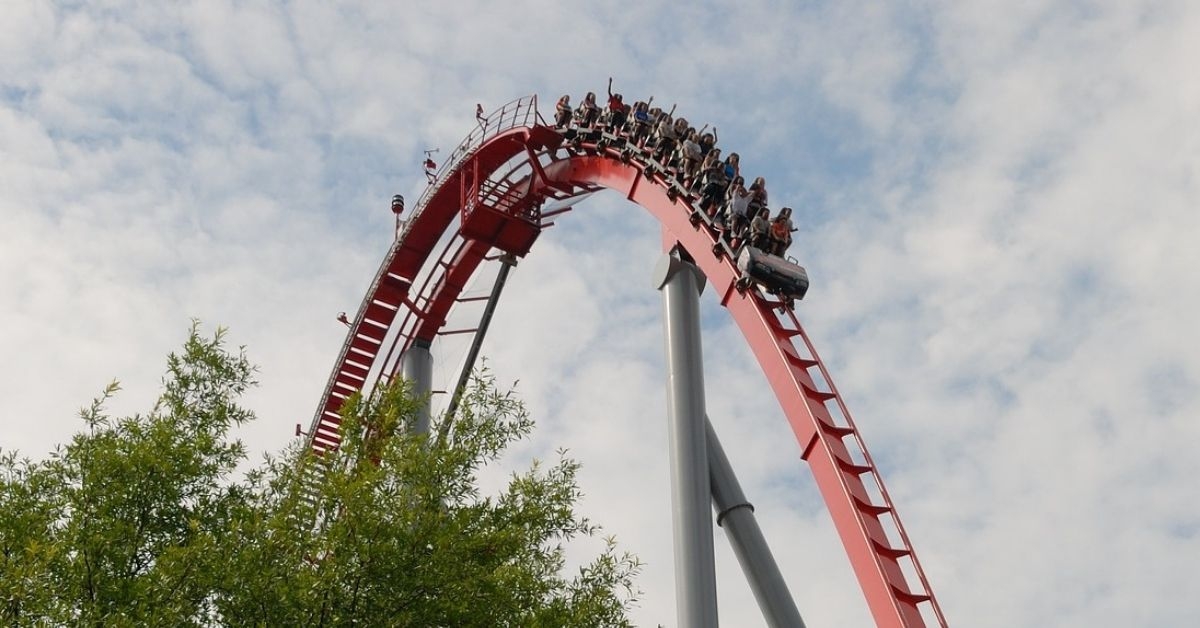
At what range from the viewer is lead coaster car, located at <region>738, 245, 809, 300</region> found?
33.7 ft

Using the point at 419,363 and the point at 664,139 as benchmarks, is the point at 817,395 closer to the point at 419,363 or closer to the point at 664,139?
the point at 664,139

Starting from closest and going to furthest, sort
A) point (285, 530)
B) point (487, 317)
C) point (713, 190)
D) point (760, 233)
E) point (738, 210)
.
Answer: point (285, 530) < point (760, 233) < point (738, 210) < point (713, 190) < point (487, 317)

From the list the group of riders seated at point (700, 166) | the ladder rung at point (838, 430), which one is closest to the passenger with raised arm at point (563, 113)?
the group of riders seated at point (700, 166)

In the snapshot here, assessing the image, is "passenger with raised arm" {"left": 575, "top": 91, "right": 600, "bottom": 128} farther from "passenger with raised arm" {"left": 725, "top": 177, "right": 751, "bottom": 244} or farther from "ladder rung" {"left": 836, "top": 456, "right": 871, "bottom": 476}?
"ladder rung" {"left": 836, "top": 456, "right": 871, "bottom": 476}

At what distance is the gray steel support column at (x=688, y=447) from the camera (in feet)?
30.9

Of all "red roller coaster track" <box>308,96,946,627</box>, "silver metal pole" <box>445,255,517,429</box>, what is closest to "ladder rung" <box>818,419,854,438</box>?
"red roller coaster track" <box>308,96,946,627</box>

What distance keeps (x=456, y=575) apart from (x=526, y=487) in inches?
31.0

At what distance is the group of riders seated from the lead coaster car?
0.57 feet

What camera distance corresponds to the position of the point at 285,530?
20.2 ft

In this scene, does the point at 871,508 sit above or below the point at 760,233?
below

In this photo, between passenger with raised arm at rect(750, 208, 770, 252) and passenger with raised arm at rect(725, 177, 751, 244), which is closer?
passenger with raised arm at rect(750, 208, 770, 252)

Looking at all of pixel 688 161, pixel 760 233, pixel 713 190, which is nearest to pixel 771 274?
pixel 760 233

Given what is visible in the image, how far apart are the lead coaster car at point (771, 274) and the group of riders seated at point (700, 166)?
174mm

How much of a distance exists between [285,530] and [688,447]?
458cm
